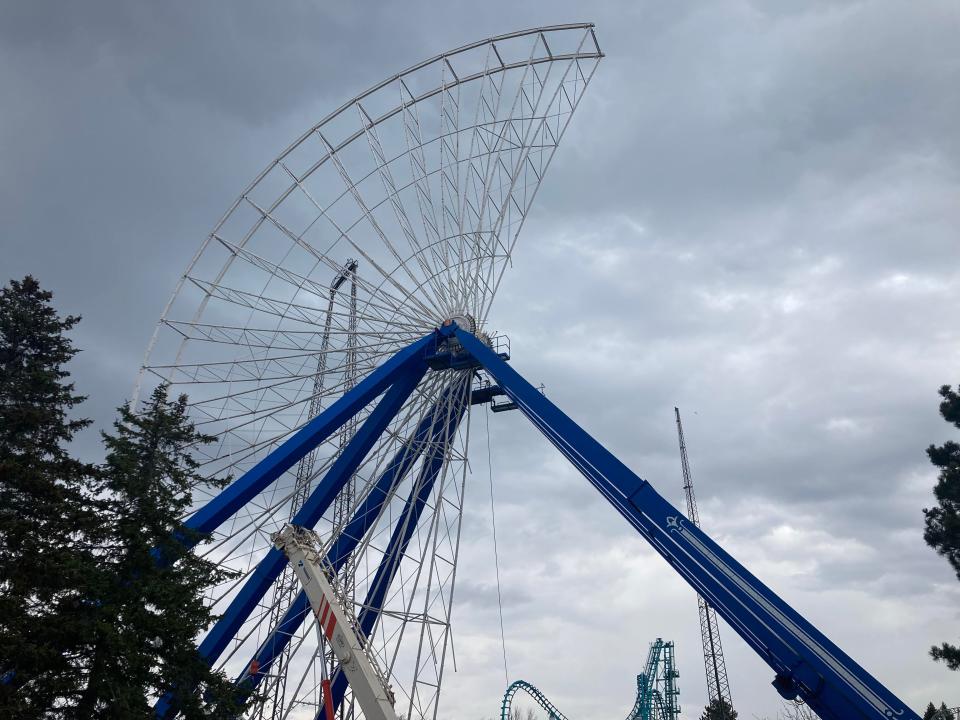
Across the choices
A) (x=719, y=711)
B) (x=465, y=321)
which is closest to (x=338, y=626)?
(x=465, y=321)

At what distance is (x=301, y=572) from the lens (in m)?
18.7

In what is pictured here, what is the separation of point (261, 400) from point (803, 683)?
61.6ft

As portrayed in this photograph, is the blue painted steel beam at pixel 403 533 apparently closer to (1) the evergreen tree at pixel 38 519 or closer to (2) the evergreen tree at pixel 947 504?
(1) the evergreen tree at pixel 38 519

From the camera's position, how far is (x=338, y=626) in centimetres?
1587

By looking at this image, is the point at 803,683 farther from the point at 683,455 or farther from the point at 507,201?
the point at 683,455

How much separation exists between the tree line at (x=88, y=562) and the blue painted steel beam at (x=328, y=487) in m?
3.67

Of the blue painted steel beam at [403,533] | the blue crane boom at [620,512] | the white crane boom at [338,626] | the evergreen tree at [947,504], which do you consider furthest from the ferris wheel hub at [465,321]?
the evergreen tree at [947,504]

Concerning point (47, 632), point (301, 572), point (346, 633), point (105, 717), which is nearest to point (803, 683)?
point (346, 633)

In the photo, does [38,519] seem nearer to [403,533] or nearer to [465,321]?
[403,533]

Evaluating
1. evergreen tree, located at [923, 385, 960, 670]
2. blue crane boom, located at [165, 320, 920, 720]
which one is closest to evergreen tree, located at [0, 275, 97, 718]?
blue crane boom, located at [165, 320, 920, 720]

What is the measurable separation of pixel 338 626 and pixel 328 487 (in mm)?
9609

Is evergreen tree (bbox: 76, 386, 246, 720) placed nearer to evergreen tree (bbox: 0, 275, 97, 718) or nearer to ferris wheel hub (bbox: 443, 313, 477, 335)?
evergreen tree (bbox: 0, 275, 97, 718)

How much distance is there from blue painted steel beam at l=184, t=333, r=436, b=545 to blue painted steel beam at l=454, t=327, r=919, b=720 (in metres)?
6.97

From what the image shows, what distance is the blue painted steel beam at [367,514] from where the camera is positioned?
24.5 m
